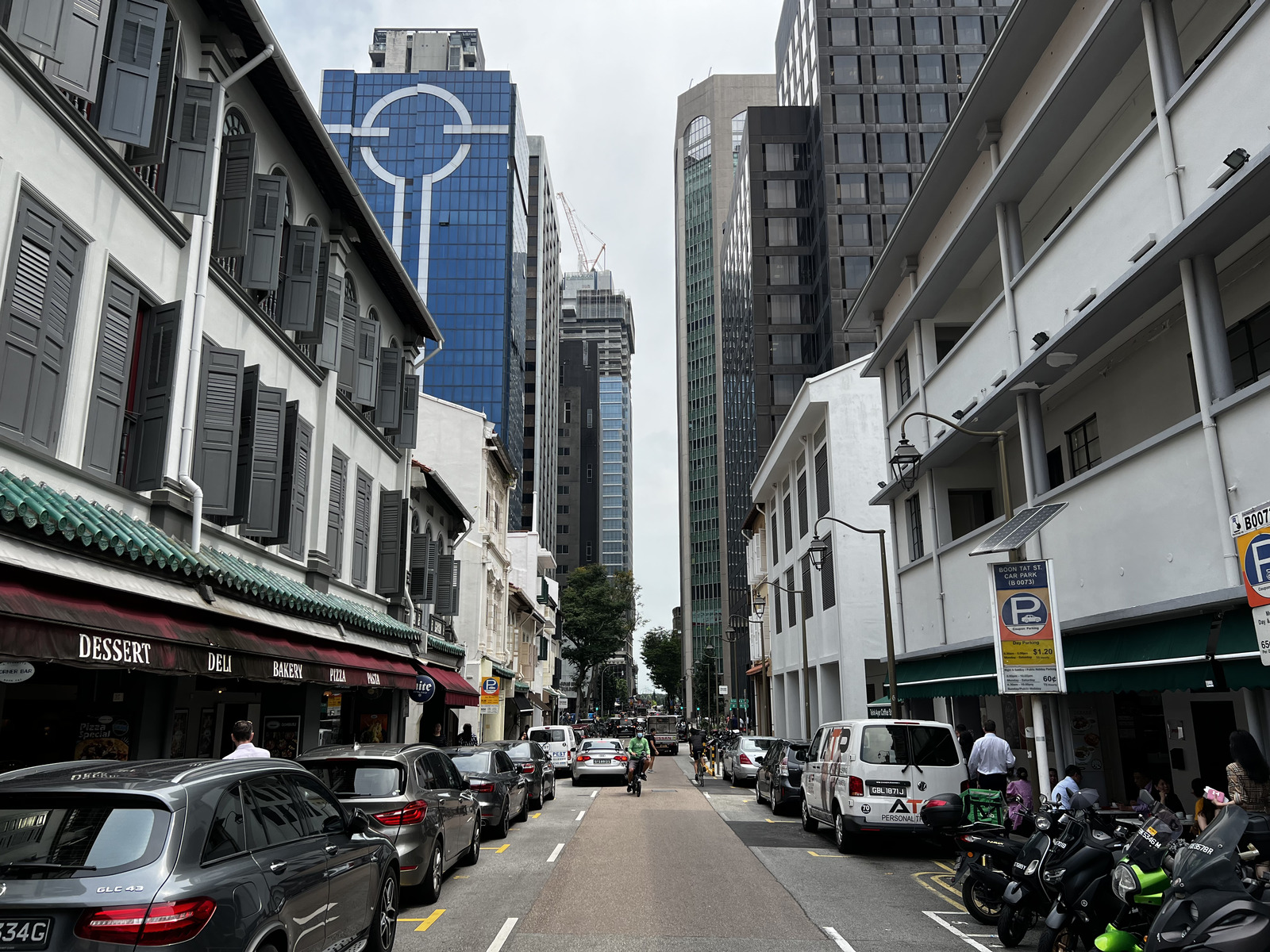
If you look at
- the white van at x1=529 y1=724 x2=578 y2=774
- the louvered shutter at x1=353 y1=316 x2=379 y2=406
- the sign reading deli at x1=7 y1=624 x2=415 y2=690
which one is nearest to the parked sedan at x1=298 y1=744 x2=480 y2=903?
the sign reading deli at x1=7 y1=624 x2=415 y2=690

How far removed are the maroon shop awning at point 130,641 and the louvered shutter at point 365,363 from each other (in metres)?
7.77

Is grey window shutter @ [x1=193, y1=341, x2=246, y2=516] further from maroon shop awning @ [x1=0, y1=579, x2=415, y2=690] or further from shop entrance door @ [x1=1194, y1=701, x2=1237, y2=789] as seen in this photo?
shop entrance door @ [x1=1194, y1=701, x2=1237, y2=789]

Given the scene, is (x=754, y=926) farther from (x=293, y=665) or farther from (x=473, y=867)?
(x=293, y=665)

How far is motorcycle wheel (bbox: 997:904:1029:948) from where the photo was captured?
27.9ft

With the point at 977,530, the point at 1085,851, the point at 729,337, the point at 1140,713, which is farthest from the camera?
the point at 729,337

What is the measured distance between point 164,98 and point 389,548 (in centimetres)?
1263

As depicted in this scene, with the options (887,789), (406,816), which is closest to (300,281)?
(406,816)

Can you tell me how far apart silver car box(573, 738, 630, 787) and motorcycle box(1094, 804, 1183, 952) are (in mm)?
25208

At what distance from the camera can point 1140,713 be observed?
1678cm

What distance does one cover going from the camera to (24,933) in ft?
14.8

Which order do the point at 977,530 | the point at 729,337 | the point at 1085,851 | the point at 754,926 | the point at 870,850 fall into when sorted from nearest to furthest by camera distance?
the point at 1085,851 → the point at 754,926 → the point at 870,850 → the point at 977,530 → the point at 729,337

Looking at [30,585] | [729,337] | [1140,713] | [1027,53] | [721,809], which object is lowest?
[721,809]

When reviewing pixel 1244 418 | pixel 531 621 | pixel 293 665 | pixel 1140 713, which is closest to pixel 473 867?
pixel 293 665

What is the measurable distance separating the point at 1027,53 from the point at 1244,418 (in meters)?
8.33
